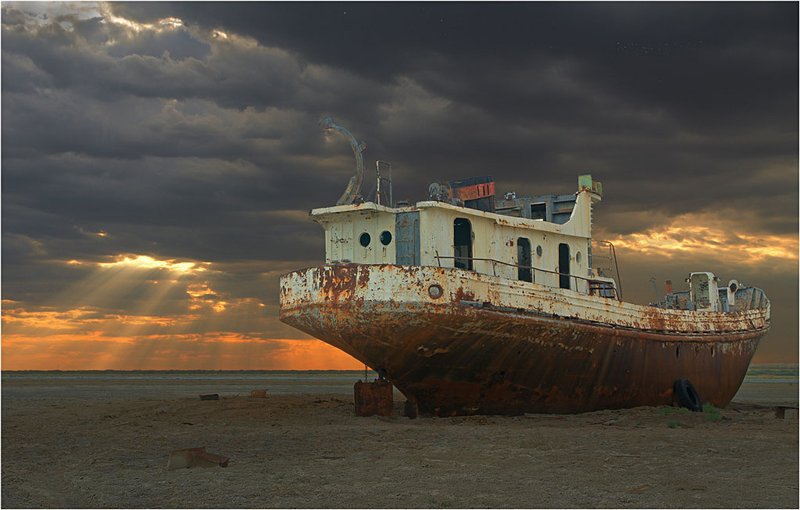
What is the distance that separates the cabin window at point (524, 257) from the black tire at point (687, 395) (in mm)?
5169

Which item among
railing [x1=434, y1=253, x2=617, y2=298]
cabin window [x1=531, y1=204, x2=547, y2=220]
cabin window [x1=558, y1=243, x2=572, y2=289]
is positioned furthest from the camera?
cabin window [x1=531, y1=204, x2=547, y2=220]

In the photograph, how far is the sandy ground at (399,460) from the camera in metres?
10.8

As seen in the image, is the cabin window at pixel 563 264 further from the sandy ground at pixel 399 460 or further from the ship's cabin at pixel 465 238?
the sandy ground at pixel 399 460

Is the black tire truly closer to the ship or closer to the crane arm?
the ship

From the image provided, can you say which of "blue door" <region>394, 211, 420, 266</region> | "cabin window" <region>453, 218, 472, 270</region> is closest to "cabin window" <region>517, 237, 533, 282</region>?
"cabin window" <region>453, 218, 472, 270</region>

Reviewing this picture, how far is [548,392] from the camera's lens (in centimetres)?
1836

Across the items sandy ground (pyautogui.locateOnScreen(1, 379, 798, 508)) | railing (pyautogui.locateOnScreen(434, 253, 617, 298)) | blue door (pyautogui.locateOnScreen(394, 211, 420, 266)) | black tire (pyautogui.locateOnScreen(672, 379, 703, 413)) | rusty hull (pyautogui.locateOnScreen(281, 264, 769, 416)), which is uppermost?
blue door (pyautogui.locateOnScreen(394, 211, 420, 266))

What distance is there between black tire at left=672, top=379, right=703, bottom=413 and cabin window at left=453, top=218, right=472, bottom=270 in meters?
7.02

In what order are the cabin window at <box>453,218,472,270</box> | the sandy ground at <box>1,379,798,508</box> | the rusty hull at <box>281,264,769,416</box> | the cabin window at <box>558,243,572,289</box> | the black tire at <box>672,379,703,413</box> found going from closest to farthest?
the sandy ground at <box>1,379,798,508</box> → the rusty hull at <box>281,264,769,416</box> → the cabin window at <box>453,218,472,270</box> → the cabin window at <box>558,243,572,289</box> → the black tire at <box>672,379,703,413</box>

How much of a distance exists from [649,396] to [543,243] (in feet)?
15.0

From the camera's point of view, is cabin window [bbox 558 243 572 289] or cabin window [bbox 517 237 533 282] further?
cabin window [bbox 558 243 572 289]

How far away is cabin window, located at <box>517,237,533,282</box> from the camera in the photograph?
19484 mm

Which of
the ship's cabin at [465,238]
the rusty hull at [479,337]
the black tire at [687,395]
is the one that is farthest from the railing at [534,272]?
the black tire at [687,395]

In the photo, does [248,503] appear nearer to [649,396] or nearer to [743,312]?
[649,396]
